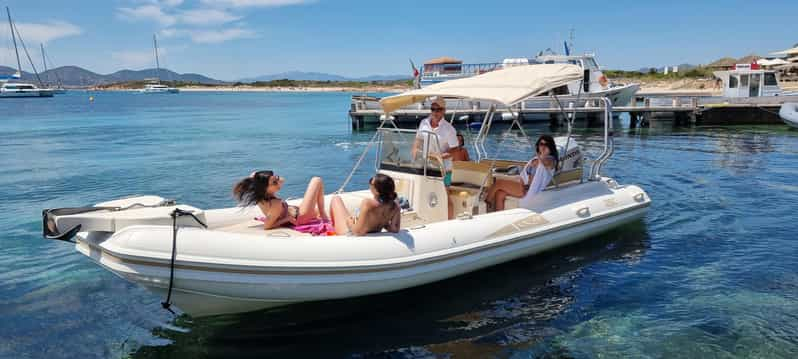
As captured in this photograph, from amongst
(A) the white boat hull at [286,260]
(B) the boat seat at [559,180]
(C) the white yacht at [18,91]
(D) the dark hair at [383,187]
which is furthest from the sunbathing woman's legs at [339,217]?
(C) the white yacht at [18,91]

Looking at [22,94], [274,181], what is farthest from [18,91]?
Answer: [274,181]

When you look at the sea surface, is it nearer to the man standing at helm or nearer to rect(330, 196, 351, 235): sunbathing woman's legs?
rect(330, 196, 351, 235): sunbathing woman's legs

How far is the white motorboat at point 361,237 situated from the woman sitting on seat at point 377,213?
144 millimetres

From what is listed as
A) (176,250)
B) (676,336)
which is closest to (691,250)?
(676,336)

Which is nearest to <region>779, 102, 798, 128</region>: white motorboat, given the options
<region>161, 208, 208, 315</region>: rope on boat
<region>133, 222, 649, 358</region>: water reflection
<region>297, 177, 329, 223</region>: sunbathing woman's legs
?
<region>133, 222, 649, 358</region>: water reflection

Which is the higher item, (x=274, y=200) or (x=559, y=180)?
(x=274, y=200)

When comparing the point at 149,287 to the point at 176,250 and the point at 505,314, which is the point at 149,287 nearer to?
the point at 176,250

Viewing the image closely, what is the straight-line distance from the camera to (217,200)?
12.4m

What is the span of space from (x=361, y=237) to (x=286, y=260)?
832 mm

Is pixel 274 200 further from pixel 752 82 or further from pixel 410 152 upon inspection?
pixel 752 82

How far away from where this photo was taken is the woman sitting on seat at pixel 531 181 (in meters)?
7.52

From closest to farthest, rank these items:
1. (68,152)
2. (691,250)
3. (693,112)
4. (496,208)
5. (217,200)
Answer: (496,208) < (691,250) < (217,200) < (68,152) < (693,112)

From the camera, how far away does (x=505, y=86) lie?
23.7 ft

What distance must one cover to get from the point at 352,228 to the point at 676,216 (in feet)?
22.8
